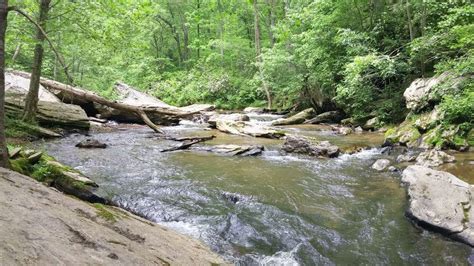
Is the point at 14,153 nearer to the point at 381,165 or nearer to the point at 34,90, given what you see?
the point at 34,90

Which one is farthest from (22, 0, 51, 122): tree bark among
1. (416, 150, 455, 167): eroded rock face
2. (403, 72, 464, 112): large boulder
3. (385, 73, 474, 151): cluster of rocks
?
(403, 72, 464, 112): large boulder

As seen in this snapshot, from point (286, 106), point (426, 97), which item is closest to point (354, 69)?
point (426, 97)

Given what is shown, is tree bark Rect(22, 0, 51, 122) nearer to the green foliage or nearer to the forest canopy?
the forest canopy

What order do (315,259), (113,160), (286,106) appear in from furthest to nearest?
(286,106) < (113,160) < (315,259)

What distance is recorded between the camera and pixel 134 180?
749 centimetres

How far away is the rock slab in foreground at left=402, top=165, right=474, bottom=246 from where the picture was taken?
5.09m

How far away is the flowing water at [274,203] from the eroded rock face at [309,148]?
43cm

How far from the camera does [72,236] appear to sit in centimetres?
283

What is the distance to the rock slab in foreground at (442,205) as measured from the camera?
5.09m

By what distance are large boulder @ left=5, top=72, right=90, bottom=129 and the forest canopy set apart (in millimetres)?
1187

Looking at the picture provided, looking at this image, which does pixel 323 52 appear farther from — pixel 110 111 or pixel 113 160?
pixel 113 160

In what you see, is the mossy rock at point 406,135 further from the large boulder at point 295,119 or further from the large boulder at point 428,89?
the large boulder at point 295,119

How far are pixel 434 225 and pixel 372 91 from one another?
12483mm

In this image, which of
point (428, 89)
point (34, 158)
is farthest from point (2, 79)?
point (428, 89)
